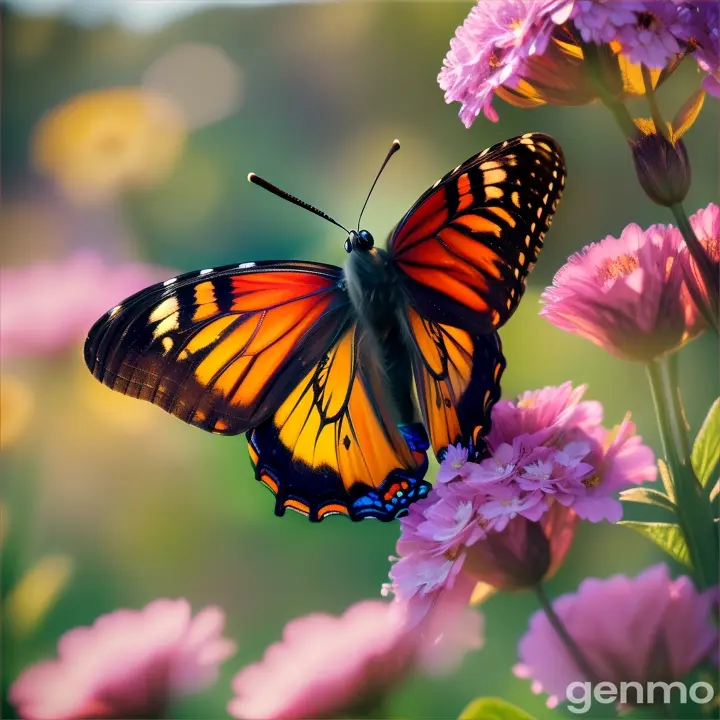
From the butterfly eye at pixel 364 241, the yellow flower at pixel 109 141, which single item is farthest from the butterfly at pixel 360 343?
the yellow flower at pixel 109 141

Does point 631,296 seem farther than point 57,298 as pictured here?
No

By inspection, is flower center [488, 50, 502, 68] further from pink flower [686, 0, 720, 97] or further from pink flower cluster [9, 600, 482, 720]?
pink flower cluster [9, 600, 482, 720]

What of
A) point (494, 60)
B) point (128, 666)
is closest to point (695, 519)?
point (494, 60)

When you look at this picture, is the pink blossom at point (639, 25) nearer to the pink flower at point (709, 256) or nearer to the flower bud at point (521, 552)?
the pink flower at point (709, 256)

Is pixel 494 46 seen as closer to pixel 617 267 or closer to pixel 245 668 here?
pixel 617 267

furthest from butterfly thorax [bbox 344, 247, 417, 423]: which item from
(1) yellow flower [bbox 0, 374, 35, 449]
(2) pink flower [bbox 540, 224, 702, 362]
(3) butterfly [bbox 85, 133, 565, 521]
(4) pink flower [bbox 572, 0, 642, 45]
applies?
(1) yellow flower [bbox 0, 374, 35, 449]

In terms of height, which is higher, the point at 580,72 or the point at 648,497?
the point at 580,72
